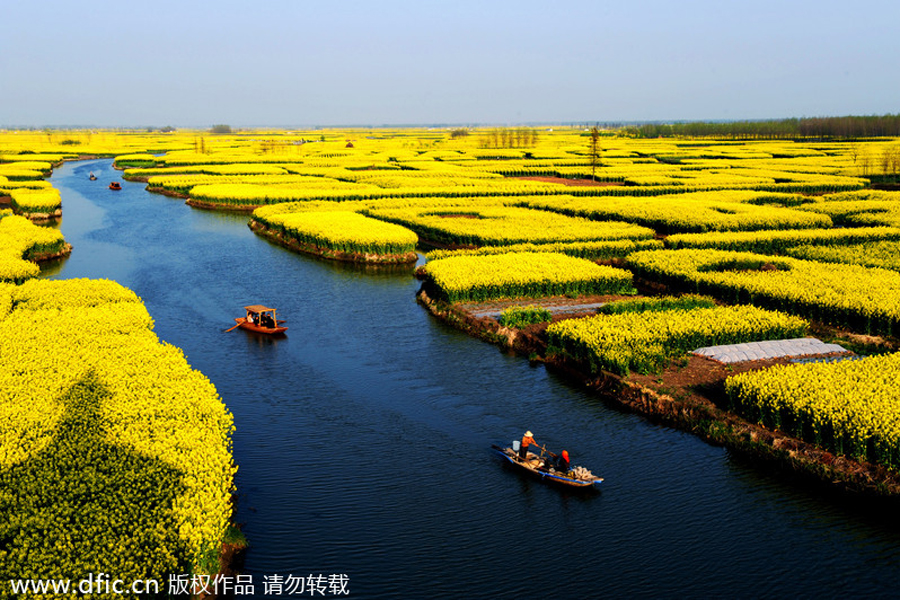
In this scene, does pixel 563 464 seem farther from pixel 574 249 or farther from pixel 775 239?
pixel 775 239

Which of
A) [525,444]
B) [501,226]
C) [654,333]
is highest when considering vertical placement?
[501,226]

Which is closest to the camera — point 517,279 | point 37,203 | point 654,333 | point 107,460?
point 107,460

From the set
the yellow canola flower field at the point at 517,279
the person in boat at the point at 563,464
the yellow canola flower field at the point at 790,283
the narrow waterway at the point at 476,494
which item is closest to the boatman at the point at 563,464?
the person in boat at the point at 563,464

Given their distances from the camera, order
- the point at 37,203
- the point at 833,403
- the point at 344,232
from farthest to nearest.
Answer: the point at 37,203 → the point at 344,232 → the point at 833,403

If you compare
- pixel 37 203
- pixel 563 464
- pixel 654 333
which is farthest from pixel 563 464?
pixel 37 203

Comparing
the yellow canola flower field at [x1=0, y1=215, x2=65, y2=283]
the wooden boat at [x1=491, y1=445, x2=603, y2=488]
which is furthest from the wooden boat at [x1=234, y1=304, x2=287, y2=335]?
the wooden boat at [x1=491, y1=445, x2=603, y2=488]

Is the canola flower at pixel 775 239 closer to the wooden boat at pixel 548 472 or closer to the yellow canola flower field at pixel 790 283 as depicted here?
the yellow canola flower field at pixel 790 283
